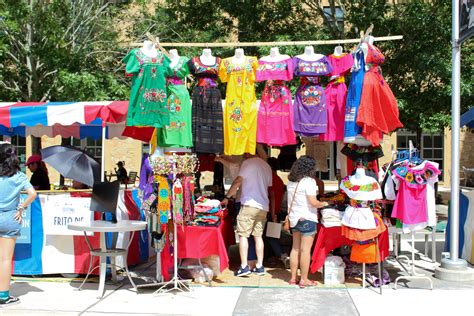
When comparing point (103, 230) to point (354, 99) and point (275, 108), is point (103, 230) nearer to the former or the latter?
point (275, 108)

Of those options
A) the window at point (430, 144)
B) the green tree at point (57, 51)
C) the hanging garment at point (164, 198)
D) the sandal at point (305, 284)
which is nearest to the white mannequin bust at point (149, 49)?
the hanging garment at point (164, 198)

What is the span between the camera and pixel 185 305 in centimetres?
638

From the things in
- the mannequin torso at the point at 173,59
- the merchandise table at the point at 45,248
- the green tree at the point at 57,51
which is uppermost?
the green tree at the point at 57,51

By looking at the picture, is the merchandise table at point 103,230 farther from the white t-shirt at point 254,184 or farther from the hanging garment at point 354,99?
the hanging garment at point 354,99

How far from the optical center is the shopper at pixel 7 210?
243 inches

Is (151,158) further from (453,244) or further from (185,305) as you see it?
(453,244)

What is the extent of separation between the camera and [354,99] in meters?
7.32

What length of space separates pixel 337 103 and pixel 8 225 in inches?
171

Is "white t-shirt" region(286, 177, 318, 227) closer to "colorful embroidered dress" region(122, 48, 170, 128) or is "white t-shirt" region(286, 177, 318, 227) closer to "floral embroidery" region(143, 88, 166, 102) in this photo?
"colorful embroidered dress" region(122, 48, 170, 128)

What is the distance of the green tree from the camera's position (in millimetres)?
12211

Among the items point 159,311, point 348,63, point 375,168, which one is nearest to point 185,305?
point 159,311

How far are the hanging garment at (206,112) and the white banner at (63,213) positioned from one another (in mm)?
1736

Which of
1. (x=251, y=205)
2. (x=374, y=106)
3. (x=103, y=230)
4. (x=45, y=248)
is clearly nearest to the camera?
(x=103, y=230)

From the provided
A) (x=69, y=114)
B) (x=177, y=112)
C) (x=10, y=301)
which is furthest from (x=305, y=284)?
(x=69, y=114)
